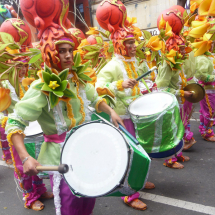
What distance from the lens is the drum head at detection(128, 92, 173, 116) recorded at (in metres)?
2.54

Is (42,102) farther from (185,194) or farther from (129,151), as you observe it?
(185,194)

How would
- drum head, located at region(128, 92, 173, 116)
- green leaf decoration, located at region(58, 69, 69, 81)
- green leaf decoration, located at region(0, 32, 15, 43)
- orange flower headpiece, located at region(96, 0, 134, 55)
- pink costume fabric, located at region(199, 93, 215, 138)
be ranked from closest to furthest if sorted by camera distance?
1. green leaf decoration, located at region(58, 69, 69, 81)
2. green leaf decoration, located at region(0, 32, 15, 43)
3. drum head, located at region(128, 92, 173, 116)
4. orange flower headpiece, located at region(96, 0, 134, 55)
5. pink costume fabric, located at region(199, 93, 215, 138)

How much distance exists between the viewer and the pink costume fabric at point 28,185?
2.80m

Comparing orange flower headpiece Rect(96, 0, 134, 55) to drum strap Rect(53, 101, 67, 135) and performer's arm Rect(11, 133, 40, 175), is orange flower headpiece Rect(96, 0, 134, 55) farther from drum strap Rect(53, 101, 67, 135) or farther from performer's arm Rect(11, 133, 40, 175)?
performer's arm Rect(11, 133, 40, 175)

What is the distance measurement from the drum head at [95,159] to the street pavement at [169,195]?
3.61ft

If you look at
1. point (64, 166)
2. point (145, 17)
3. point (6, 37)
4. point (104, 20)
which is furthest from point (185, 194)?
point (145, 17)

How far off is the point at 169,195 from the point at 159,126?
1.03 meters

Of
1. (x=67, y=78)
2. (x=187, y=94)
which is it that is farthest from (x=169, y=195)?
(x=67, y=78)

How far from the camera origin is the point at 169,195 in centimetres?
298

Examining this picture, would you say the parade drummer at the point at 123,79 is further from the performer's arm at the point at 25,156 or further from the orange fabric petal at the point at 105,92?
the performer's arm at the point at 25,156

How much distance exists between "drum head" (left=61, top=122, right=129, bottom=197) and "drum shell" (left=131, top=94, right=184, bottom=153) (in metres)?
1.00

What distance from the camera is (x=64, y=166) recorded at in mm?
1382

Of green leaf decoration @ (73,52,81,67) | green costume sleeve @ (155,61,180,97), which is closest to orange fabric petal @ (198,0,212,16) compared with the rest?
green leaf decoration @ (73,52,81,67)

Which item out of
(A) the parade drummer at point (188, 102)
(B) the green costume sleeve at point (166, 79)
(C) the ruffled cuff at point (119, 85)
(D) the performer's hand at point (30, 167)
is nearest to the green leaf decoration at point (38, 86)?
(D) the performer's hand at point (30, 167)
